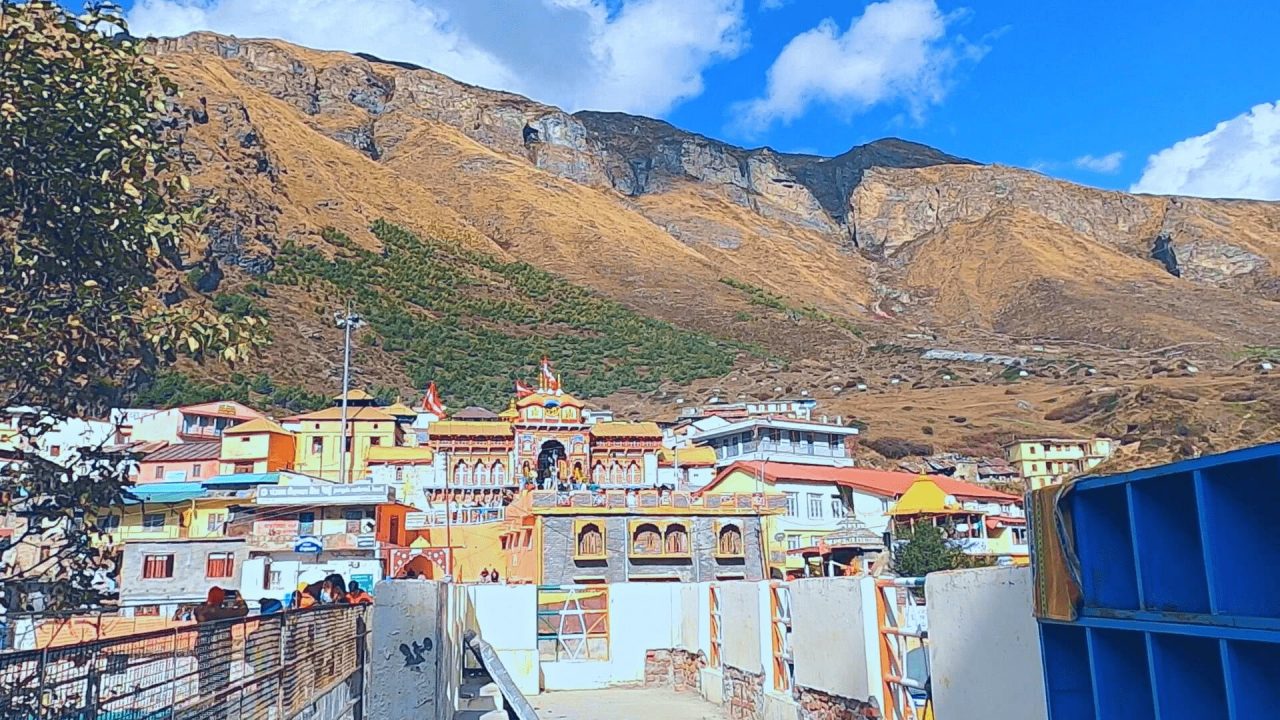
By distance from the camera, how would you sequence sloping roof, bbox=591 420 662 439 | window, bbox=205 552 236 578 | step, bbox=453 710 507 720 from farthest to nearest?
sloping roof, bbox=591 420 662 439
window, bbox=205 552 236 578
step, bbox=453 710 507 720

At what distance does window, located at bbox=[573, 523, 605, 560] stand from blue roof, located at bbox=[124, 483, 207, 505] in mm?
11433

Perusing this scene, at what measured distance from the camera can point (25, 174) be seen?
535 cm

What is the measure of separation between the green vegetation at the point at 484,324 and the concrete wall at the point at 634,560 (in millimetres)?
37210

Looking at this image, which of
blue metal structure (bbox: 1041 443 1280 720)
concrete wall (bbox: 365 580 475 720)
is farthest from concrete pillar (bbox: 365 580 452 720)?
blue metal structure (bbox: 1041 443 1280 720)

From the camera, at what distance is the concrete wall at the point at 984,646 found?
6.57 meters

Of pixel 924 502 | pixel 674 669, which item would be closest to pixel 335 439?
pixel 924 502

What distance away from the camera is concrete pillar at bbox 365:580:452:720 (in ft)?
28.0

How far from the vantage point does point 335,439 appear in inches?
1861

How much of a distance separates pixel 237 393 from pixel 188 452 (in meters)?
17.7

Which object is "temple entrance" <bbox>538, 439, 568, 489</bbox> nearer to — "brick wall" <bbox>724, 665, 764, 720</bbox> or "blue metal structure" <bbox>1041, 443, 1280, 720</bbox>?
A: "brick wall" <bbox>724, 665, 764, 720</bbox>

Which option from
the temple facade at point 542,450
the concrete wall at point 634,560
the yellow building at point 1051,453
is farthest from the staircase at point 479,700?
the yellow building at point 1051,453

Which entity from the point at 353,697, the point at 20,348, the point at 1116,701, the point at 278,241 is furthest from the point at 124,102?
the point at 278,241

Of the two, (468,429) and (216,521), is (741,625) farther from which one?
(468,429)

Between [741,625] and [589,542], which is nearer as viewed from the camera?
[741,625]
